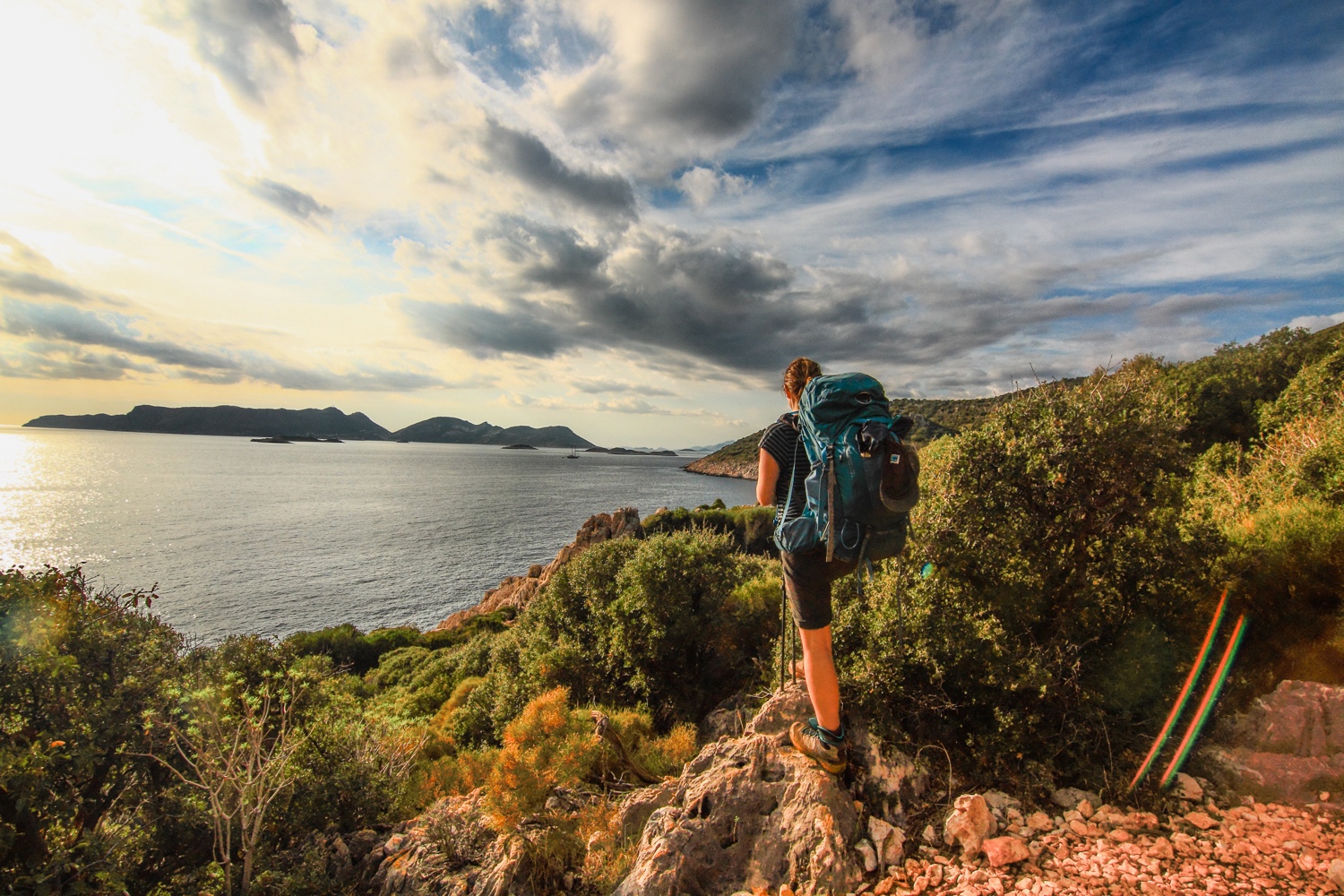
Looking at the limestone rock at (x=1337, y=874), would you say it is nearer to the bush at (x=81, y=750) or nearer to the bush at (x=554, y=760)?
the bush at (x=554, y=760)

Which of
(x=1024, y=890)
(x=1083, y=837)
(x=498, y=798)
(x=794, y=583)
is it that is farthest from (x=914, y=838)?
(x=498, y=798)

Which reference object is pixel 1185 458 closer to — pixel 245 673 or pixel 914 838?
pixel 914 838

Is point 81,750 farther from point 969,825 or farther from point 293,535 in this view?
point 293,535

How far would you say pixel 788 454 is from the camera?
4.09m

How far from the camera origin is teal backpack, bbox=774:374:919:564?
11.3ft

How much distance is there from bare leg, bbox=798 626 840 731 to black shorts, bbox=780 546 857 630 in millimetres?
99

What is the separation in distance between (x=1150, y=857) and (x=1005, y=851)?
2.57 ft

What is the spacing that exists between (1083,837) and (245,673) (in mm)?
13042

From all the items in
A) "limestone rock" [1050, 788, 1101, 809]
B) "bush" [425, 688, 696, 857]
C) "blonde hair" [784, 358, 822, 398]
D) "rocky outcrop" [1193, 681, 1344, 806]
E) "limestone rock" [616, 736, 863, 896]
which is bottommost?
"bush" [425, 688, 696, 857]

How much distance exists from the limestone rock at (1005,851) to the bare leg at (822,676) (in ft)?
3.76

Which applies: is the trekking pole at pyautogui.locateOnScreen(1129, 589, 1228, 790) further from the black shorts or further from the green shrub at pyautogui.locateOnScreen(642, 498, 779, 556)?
the green shrub at pyautogui.locateOnScreen(642, 498, 779, 556)

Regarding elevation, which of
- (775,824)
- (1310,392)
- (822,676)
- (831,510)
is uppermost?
(1310,392)

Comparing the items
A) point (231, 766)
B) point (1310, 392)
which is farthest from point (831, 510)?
point (1310, 392)

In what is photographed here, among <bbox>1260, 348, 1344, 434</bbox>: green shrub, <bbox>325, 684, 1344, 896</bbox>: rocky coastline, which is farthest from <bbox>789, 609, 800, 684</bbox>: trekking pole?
<bbox>1260, 348, 1344, 434</bbox>: green shrub
